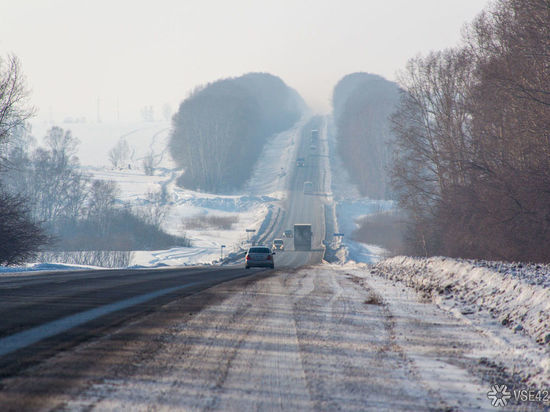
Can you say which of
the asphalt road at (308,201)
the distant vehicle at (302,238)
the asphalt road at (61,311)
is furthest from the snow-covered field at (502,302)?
the distant vehicle at (302,238)

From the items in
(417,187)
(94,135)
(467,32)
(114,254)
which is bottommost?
(114,254)

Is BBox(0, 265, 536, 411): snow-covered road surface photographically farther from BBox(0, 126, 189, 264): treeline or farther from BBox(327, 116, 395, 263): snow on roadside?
BBox(0, 126, 189, 264): treeline

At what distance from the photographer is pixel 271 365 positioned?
19.2 feet

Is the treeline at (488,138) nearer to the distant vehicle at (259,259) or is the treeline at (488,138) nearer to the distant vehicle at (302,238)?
the distant vehicle at (259,259)

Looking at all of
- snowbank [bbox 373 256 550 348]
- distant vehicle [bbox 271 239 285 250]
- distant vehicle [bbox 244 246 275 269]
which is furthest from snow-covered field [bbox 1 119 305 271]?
snowbank [bbox 373 256 550 348]

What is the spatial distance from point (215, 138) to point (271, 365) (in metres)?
111

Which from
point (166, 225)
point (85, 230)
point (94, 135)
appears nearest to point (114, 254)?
point (85, 230)

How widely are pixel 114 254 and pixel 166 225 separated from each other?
24.1 meters

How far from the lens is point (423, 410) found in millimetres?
4547

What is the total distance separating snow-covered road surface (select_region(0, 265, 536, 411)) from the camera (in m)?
4.64

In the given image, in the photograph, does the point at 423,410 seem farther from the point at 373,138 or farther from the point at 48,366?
the point at 373,138

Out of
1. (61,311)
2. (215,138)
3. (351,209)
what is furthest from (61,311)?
(215,138)

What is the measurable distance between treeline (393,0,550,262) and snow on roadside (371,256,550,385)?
11858mm

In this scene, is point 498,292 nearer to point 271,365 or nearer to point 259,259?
point 271,365
